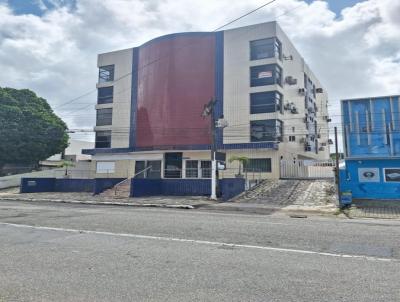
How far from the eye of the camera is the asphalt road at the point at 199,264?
452 centimetres

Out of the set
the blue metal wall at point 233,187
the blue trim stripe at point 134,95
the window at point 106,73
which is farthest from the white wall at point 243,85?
the window at point 106,73

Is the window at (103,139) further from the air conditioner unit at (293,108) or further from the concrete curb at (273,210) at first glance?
the concrete curb at (273,210)

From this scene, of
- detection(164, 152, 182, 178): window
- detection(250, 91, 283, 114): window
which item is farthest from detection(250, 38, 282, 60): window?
detection(164, 152, 182, 178): window

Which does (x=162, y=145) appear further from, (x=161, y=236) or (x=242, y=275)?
(x=242, y=275)

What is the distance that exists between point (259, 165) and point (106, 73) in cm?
2449

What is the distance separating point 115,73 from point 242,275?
4135cm

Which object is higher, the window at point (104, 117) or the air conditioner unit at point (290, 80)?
the air conditioner unit at point (290, 80)

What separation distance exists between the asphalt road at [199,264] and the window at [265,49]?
92.3 ft

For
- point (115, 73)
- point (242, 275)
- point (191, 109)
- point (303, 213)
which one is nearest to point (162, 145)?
point (191, 109)

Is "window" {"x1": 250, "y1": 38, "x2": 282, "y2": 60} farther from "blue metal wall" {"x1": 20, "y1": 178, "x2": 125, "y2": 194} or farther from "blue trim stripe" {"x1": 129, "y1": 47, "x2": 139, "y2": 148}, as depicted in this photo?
"blue metal wall" {"x1": 20, "y1": 178, "x2": 125, "y2": 194}

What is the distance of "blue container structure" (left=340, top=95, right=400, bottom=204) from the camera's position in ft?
68.2

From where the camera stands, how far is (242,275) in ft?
17.4

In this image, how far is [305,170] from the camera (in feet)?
118

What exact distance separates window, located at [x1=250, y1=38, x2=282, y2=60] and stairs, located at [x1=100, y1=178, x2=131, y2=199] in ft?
62.2
